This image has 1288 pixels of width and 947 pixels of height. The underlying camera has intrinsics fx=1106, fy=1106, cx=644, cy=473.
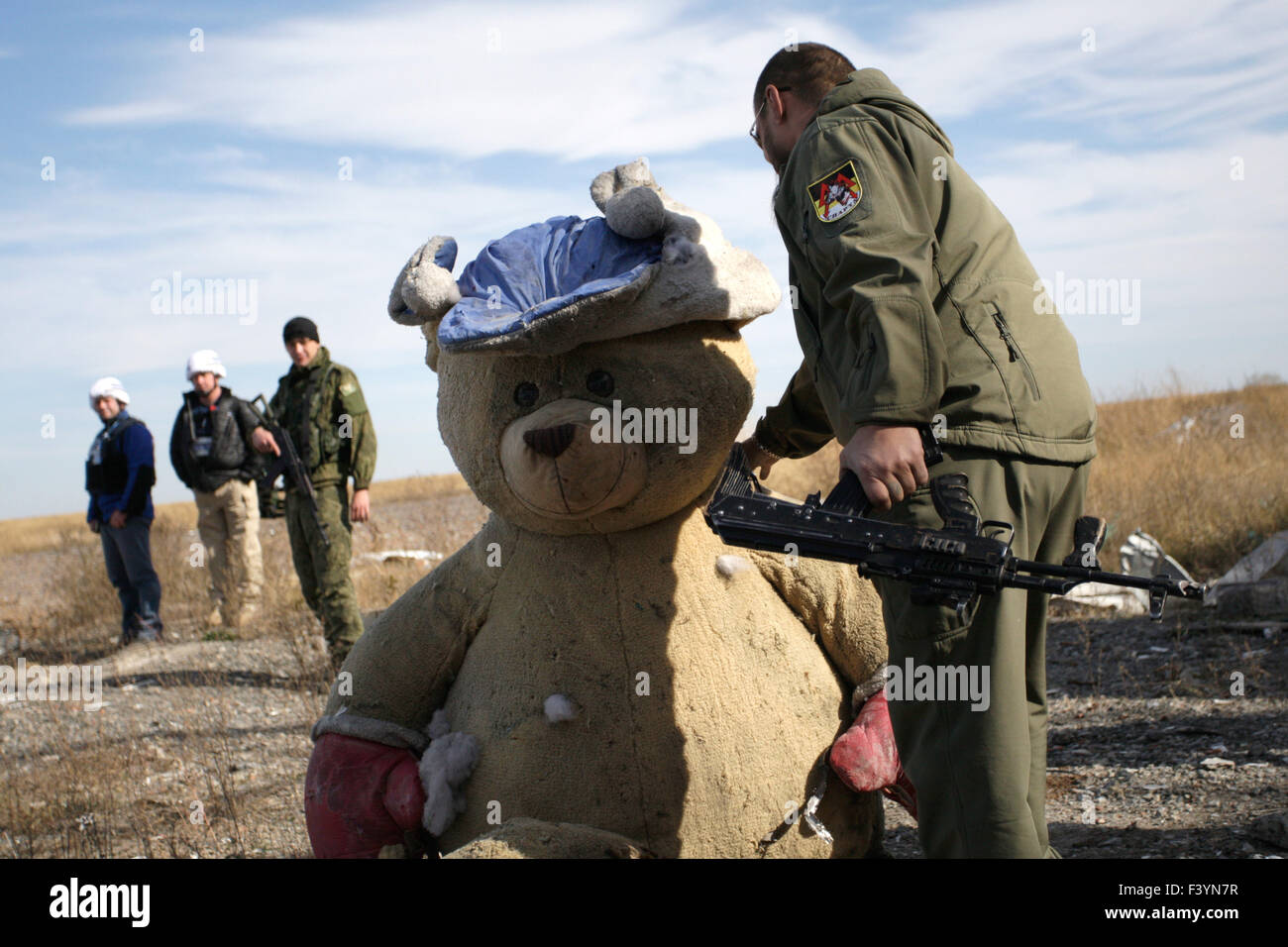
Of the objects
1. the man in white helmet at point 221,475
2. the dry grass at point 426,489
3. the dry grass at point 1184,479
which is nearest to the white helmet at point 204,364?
the man in white helmet at point 221,475

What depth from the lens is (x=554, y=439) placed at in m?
2.58

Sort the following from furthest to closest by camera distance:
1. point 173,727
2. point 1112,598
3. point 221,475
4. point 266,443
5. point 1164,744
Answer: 1. point 221,475
2. point 1112,598
3. point 266,443
4. point 173,727
5. point 1164,744

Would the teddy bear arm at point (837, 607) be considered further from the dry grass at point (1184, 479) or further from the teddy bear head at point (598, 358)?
the dry grass at point (1184, 479)

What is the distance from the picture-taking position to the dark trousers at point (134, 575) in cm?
858

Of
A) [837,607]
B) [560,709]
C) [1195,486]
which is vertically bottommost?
[560,709]

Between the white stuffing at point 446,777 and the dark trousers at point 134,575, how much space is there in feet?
21.5

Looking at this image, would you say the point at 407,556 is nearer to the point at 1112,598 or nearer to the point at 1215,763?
the point at 1112,598

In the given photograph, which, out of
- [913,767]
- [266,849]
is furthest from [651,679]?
[266,849]

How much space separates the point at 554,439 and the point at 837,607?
3.13ft

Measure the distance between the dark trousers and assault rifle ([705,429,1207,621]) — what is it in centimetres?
744

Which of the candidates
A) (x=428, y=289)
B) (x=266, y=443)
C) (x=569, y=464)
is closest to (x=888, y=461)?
(x=569, y=464)

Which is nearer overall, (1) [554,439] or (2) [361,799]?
(1) [554,439]
